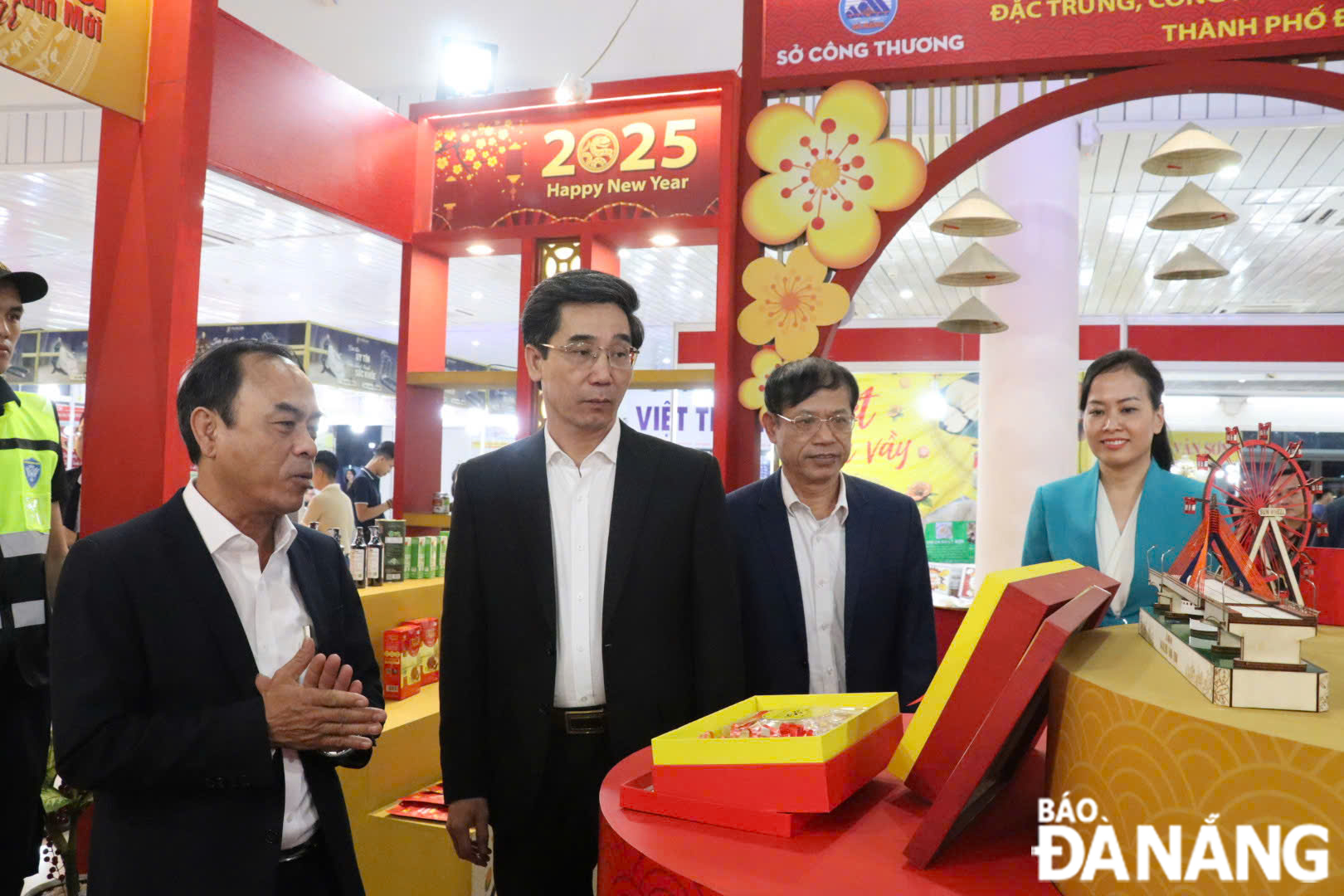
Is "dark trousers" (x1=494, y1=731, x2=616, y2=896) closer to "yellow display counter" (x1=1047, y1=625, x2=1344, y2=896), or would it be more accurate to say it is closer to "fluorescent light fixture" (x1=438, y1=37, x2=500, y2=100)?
"yellow display counter" (x1=1047, y1=625, x2=1344, y2=896)

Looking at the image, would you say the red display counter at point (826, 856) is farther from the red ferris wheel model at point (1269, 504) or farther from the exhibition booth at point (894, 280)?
the red ferris wheel model at point (1269, 504)

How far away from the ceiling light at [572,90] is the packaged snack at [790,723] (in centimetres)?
379

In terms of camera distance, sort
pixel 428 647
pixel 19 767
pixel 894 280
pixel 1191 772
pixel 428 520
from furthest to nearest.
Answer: pixel 894 280 → pixel 428 520 → pixel 428 647 → pixel 19 767 → pixel 1191 772

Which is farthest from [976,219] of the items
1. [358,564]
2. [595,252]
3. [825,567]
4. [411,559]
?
[358,564]

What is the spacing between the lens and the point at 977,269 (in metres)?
4.37

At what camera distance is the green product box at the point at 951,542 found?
9906mm

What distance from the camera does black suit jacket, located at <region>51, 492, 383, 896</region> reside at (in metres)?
1.41

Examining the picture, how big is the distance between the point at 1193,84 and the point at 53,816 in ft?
14.6

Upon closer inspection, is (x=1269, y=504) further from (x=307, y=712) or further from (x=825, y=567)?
(x=307, y=712)

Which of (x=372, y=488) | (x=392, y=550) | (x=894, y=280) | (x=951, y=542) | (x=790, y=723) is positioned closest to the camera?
(x=790, y=723)

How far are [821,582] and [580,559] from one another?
67 centimetres

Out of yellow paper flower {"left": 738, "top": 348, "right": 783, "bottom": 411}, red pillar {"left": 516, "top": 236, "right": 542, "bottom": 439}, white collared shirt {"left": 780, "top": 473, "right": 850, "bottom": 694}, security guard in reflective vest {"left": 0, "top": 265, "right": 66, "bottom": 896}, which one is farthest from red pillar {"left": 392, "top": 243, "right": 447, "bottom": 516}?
white collared shirt {"left": 780, "top": 473, "right": 850, "bottom": 694}

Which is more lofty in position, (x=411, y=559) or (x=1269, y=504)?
(x=1269, y=504)

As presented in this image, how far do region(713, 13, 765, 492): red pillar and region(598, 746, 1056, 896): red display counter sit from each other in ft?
8.92
